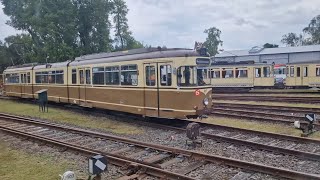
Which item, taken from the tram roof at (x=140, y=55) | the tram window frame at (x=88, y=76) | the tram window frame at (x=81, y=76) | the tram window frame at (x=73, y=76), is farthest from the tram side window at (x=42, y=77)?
the tram window frame at (x=88, y=76)

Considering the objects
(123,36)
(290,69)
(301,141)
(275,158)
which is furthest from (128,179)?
(123,36)

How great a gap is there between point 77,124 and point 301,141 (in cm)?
920

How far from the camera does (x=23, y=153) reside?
31.7ft

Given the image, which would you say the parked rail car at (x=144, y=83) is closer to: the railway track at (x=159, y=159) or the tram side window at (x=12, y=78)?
the railway track at (x=159, y=159)

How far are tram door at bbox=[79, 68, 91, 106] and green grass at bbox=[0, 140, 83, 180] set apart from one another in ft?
26.4

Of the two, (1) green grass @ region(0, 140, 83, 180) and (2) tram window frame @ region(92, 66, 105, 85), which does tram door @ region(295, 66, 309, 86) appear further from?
(1) green grass @ region(0, 140, 83, 180)

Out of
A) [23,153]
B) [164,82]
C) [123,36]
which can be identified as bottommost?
[23,153]

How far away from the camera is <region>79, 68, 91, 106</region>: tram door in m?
17.5

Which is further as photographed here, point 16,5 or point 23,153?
point 16,5

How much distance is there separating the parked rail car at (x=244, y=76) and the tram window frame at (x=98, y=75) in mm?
19137

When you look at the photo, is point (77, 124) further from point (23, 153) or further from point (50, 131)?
point (23, 153)

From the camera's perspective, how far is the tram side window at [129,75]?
13.7 m

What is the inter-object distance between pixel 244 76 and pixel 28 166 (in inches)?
1058

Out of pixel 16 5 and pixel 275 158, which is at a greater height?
pixel 16 5
